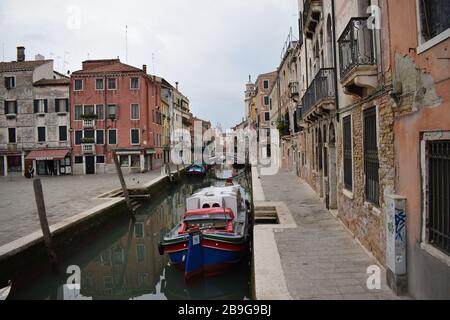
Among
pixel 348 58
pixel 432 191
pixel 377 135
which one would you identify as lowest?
pixel 432 191

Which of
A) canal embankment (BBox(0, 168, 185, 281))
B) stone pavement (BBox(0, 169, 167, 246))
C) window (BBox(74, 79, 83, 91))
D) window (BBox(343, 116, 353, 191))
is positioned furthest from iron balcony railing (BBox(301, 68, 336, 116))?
window (BBox(74, 79, 83, 91))

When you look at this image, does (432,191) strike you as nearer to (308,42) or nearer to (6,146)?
(308,42)

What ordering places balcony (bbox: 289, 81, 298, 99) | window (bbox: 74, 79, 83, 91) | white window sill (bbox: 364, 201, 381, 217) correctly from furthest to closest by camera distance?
window (bbox: 74, 79, 83, 91), balcony (bbox: 289, 81, 298, 99), white window sill (bbox: 364, 201, 381, 217)

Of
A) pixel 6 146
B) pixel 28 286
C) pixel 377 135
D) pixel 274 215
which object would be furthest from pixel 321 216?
pixel 6 146

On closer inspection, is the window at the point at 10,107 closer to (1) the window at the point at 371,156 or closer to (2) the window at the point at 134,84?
(2) the window at the point at 134,84

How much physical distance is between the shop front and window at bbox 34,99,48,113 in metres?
Result: 3.80

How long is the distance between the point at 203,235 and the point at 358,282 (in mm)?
3963

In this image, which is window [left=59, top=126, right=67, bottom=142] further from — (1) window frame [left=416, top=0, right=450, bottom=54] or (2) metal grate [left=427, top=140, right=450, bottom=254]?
(2) metal grate [left=427, top=140, right=450, bottom=254]

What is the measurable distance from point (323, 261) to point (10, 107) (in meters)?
36.0

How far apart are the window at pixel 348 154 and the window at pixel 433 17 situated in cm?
426

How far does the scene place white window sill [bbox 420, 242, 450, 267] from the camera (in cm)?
418

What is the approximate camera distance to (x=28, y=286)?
29.0 ft

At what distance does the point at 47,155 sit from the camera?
33406 millimetres

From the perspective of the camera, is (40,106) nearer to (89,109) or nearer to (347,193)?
(89,109)
